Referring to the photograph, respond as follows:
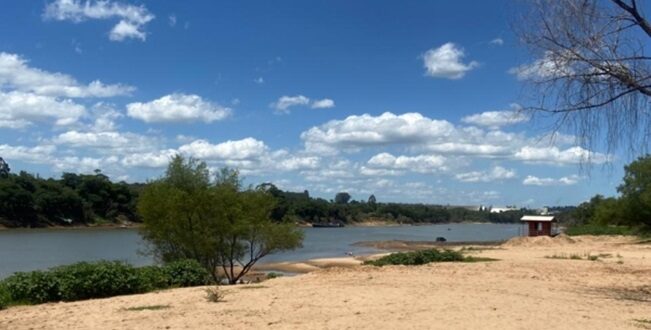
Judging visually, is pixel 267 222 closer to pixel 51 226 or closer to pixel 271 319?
pixel 271 319

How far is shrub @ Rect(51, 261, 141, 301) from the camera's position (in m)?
15.6

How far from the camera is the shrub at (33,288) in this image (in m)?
15.0

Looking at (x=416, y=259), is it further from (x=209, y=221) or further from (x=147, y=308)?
(x=147, y=308)

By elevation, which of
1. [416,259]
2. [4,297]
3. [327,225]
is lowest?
[4,297]

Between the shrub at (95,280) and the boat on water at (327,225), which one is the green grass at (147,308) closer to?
the shrub at (95,280)

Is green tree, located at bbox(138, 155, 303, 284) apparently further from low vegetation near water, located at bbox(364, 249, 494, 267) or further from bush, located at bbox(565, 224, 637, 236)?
bush, located at bbox(565, 224, 637, 236)

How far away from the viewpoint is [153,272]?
1928 cm

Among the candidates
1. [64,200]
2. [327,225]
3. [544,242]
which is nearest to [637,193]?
[544,242]

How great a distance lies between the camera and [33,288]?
15.0 metres

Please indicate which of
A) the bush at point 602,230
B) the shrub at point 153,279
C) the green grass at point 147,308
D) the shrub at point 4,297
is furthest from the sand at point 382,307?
the bush at point 602,230

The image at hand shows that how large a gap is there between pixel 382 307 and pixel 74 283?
7.66m

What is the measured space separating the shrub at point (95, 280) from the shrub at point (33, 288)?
169mm

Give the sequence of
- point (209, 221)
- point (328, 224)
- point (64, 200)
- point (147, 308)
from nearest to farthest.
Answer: point (147, 308) → point (209, 221) → point (64, 200) → point (328, 224)

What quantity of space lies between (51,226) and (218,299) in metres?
101
